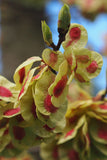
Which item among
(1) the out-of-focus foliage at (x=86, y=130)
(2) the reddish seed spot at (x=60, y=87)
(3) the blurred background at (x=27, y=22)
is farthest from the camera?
(3) the blurred background at (x=27, y=22)

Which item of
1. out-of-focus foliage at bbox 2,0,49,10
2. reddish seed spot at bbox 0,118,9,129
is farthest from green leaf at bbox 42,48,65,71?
out-of-focus foliage at bbox 2,0,49,10

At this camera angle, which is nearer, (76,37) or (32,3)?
(76,37)

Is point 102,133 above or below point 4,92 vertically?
below

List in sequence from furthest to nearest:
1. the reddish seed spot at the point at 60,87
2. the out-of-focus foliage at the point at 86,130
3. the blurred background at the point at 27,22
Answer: the blurred background at the point at 27,22
the out-of-focus foliage at the point at 86,130
the reddish seed spot at the point at 60,87

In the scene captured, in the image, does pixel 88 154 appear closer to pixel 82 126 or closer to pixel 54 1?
pixel 82 126

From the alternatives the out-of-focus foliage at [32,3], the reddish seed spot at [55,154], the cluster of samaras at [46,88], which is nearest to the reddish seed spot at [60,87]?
the cluster of samaras at [46,88]

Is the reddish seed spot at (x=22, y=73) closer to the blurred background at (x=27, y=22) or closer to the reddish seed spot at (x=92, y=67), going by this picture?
the reddish seed spot at (x=92, y=67)

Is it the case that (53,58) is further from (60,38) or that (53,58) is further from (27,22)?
(27,22)

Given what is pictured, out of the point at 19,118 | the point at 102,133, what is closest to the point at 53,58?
the point at 19,118
